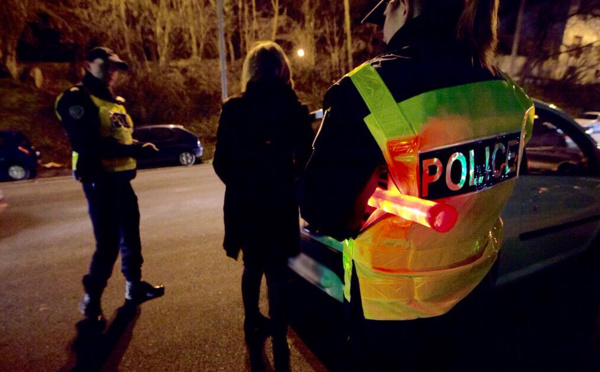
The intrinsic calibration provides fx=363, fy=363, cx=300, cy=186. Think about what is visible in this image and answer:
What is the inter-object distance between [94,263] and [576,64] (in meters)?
33.7

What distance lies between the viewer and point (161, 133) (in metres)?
12.7

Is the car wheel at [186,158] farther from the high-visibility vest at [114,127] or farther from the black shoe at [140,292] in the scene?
the high-visibility vest at [114,127]

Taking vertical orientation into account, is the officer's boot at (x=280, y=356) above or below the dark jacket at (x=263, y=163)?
below

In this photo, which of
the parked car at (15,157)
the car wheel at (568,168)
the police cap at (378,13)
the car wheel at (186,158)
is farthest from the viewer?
the car wheel at (186,158)

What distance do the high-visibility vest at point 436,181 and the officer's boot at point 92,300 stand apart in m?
2.29

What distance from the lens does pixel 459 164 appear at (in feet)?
3.54

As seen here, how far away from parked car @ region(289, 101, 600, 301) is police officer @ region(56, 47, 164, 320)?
134 cm

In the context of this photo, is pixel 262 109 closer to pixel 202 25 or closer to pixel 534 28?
pixel 202 25

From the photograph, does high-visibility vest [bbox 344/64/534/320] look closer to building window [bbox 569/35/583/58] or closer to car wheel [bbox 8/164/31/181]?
car wheel [bbox 8/164/31/181]

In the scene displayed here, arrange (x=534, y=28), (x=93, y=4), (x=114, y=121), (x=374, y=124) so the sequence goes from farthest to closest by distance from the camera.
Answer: (x=534, y=28) → (x=93, y=4) → (x=114, y=121) → (x=374, y=124)

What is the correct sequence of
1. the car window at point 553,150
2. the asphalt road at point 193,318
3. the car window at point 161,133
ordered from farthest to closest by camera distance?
the car window at point 161,133 → the car window at point 553,150 → the asphalt road at point 193,318

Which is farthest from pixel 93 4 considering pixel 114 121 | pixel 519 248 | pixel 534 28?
pixel 534 28

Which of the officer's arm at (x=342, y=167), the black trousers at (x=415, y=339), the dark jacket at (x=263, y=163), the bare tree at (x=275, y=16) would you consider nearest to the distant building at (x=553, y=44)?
the bare tree at (x=275, y=16)

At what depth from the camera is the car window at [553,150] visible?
292 cm
